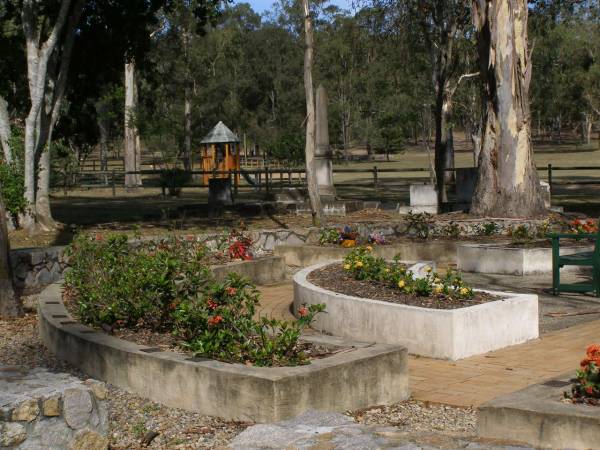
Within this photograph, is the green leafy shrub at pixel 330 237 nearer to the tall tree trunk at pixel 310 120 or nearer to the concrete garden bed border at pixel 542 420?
the tall tree trunk at pixel 310 120

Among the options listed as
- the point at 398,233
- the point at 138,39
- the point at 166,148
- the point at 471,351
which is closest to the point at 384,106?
the point at 166,148

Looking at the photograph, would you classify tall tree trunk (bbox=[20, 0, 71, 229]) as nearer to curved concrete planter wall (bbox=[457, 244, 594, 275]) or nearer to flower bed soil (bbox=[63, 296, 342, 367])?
curved concrete planter wall (bbox=[457, 244, 594, 275])

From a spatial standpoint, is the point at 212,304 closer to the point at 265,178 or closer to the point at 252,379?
the point at 252,379

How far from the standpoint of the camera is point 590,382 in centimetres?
529

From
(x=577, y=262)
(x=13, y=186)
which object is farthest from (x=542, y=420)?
(x=13, y=186)

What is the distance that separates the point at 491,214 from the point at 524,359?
33.3ft

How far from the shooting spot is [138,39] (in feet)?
73.2

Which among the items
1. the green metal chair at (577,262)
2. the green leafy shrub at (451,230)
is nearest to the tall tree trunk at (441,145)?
the green leafy shrub at (451,230)

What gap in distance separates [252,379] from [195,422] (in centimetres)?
54

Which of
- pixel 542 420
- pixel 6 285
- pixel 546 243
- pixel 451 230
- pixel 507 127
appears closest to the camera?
pixel 542 420

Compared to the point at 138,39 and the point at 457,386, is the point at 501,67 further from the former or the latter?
the point at 457,386

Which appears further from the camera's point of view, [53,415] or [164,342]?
[164,342]

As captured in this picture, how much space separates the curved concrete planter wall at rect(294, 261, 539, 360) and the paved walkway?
0.36 ft

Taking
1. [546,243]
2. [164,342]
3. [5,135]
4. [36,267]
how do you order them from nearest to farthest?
[164,342] → [36,267] → [546,243] → [5,135]
